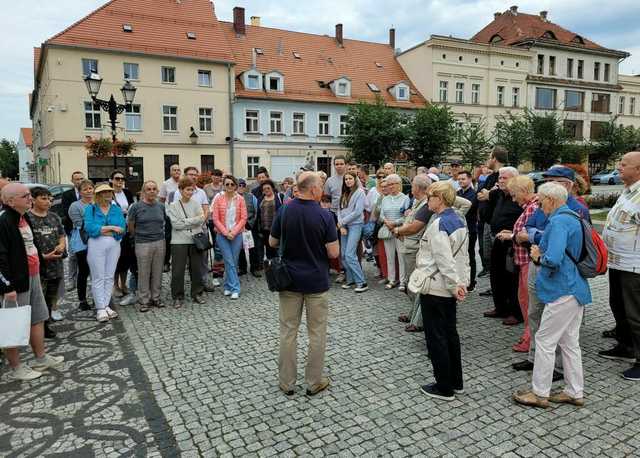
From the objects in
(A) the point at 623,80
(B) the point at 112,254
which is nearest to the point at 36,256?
(B) the point at 112,254

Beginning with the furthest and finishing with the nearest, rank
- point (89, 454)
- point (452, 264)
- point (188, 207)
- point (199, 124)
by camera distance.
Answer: point (199, 124) → point (188, 207) → point (452, 264) → point (89, 454)

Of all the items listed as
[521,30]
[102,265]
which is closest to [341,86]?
[521,30]

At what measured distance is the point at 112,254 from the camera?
643 centimetres

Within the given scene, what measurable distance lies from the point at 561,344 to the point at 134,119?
32.0 meters

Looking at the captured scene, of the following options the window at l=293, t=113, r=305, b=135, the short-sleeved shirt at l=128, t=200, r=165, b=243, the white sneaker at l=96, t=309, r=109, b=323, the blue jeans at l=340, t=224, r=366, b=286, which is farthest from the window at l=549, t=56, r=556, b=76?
the white sneaker at l=96, t=309, r=109, b=323

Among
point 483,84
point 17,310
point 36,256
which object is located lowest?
point 17,310

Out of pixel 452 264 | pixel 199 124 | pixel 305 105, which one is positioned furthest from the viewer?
pixel 305 105

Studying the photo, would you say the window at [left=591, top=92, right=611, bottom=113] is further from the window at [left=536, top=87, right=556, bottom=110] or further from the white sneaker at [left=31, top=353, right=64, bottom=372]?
the white sneaker at [left=31, top=353, right=64, bottom=372]

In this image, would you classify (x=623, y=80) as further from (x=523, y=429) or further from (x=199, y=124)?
(x=523, y=429)

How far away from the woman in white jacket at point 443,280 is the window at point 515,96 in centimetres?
4628

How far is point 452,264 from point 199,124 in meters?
31.9

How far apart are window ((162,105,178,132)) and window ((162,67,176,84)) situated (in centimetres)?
178

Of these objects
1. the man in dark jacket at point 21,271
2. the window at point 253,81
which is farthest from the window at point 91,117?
the man in dark jacket at point 21,271

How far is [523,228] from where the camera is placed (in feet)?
16.1
